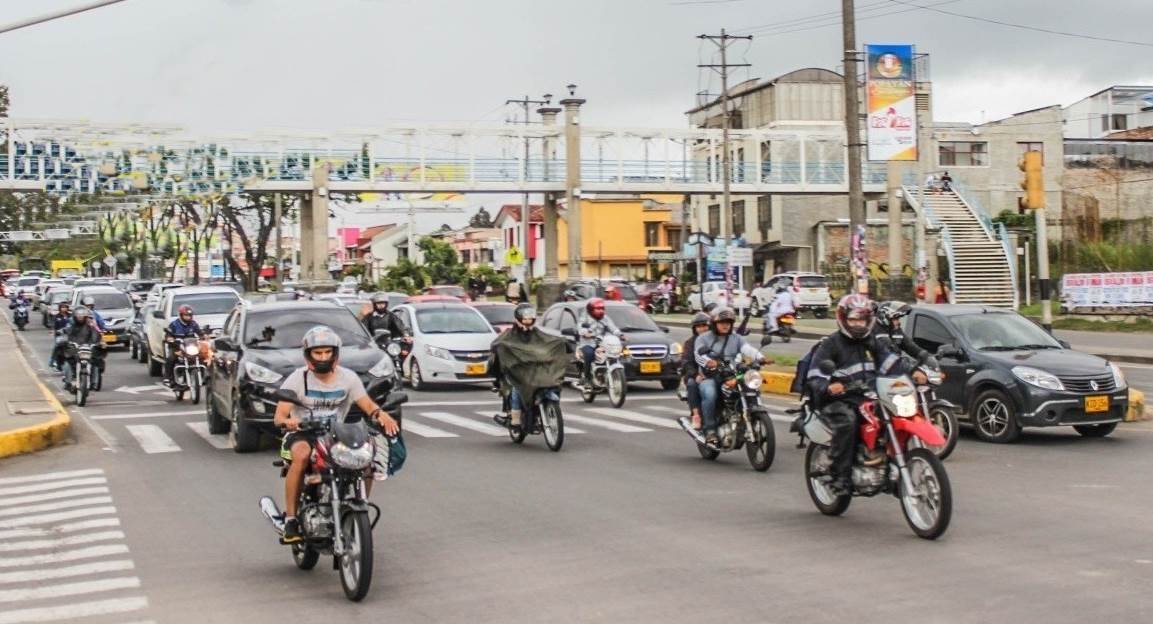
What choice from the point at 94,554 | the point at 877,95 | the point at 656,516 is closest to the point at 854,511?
the point at 656,516

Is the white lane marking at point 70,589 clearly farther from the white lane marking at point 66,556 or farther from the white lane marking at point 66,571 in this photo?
the white lane marking at point 66,556

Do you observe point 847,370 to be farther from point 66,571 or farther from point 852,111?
point 852,111

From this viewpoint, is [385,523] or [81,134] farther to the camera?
[81,134]

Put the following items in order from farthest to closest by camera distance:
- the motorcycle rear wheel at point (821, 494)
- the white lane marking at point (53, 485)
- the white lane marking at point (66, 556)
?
1. the white lane marking at point (53, 485)
2. the motorcycle rear wheel at point (821, 494)
3. the white lane marking at point (66, 556)

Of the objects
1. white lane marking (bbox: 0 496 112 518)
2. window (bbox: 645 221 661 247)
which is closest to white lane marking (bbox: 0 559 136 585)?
white lane marking (bbox: 0 496 112 518)

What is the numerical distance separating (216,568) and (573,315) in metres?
16.1

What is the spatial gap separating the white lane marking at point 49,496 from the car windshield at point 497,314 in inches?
677

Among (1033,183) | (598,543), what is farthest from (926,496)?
(1033,183)

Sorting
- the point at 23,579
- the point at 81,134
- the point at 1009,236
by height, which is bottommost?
the point at 23,579

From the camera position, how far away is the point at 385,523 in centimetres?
1123

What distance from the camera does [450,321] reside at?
1081 inches

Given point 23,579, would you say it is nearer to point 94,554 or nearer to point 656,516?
point 94,554

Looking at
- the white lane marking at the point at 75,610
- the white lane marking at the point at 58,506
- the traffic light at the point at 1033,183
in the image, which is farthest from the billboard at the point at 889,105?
the white lane marking at the point at 75,610

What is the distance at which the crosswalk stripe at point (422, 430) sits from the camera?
18312mm
